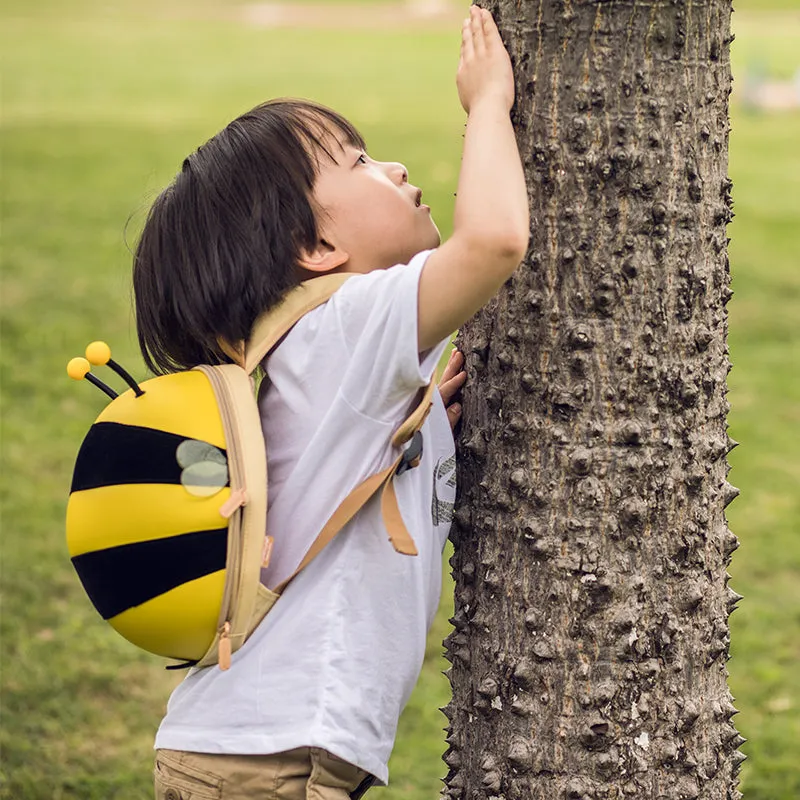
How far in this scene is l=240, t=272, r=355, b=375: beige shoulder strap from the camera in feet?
6.49

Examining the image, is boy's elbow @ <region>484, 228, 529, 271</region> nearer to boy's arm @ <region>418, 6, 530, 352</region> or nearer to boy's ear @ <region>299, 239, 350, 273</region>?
boy's arm @ <region>418, 6, 530, 352</region>

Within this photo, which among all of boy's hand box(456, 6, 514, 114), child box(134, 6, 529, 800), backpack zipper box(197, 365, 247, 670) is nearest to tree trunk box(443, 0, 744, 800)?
boy's hand box(456, 6, 514, 114)

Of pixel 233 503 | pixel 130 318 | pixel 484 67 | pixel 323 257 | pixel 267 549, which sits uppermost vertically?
pixel 484 67

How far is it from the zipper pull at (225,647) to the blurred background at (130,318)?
692 millimetres

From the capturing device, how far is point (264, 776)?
1946 mm

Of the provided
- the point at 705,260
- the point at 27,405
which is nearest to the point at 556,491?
the point at 705,260

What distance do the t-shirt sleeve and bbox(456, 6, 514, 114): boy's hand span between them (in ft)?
1.07

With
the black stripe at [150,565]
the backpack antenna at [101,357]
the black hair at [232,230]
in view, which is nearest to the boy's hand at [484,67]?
the black hair at [232,230]

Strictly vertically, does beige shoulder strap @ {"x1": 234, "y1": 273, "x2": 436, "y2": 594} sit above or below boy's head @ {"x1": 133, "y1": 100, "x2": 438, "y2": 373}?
below

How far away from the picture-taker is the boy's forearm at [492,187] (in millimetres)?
1811

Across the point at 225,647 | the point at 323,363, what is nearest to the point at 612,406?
the point at 323,363

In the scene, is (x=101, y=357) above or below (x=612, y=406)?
above

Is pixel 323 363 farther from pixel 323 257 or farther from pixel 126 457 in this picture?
pixel 126 457

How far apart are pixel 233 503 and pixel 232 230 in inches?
18.5
